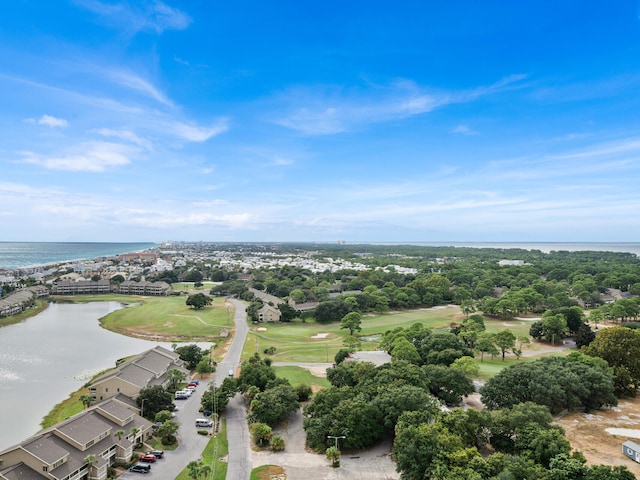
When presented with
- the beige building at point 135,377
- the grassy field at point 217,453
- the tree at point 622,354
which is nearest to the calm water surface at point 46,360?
the beige building at point 135,377

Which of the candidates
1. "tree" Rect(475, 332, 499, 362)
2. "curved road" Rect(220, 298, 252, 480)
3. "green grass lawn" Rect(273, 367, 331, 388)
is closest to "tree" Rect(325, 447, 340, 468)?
"curved road" Rect(220, 298, 252, 480)

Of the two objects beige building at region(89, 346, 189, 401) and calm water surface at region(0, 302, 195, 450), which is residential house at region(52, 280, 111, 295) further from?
beige building at region(89, 346, 189, 401)

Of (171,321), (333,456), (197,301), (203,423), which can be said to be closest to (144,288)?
(197,301)

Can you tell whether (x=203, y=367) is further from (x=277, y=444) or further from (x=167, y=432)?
(x=277, y=444)

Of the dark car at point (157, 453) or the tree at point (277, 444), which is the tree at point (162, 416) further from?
the tree at point (277, 444)

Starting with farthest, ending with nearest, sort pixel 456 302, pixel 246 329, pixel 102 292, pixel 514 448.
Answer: pixel 102 292 → pixel 456 302 → pixel 246 329 → pixel 514 448

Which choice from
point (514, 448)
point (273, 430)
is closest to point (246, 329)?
point (273, 430)

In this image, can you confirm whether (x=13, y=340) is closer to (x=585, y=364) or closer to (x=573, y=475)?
(x=573, y=475)
